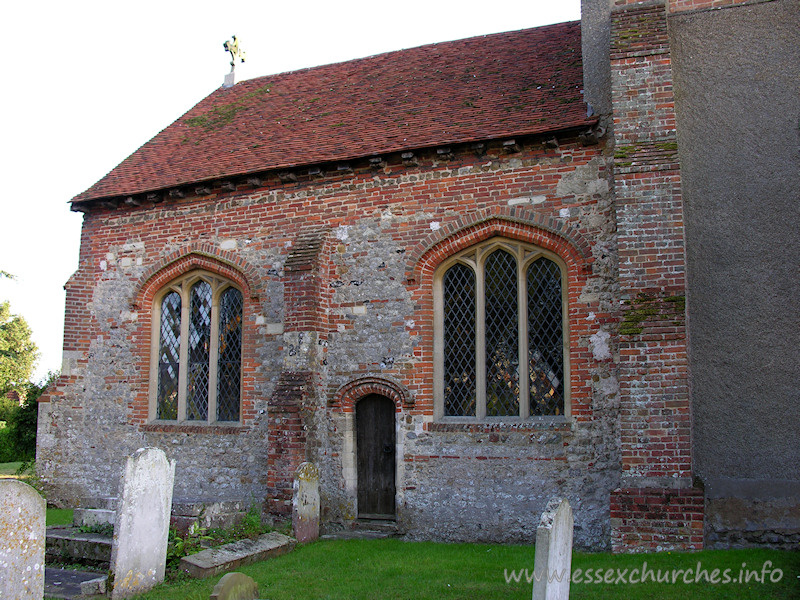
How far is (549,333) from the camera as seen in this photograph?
9703mm

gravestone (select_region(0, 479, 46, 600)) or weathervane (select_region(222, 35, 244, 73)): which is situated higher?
weathervane (select_region(222, 35, 244, 73))

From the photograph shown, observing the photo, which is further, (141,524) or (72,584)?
(72,584)

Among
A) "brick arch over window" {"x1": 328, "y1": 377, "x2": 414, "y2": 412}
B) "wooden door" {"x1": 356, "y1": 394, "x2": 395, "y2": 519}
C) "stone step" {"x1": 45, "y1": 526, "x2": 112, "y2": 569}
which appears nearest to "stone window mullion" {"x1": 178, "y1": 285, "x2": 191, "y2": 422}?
"brick arch over window" {"x1": 328, "y1": 377, "x2": 414, "y2": 412}

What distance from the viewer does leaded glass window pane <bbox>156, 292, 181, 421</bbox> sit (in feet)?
39.9

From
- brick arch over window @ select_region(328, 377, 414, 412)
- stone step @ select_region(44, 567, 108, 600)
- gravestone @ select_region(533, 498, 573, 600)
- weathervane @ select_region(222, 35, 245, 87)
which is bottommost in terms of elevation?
stone step @ select_region(44, 567, 108, 600)

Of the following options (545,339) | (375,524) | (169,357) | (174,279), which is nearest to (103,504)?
(169,357)

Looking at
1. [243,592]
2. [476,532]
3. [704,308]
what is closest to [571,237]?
[704,308]

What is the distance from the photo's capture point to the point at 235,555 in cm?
788

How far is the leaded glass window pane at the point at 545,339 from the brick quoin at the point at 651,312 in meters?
1.26

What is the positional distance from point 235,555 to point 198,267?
581 cm

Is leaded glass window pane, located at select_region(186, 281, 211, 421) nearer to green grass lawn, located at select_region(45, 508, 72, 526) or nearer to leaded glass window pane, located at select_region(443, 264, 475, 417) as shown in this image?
green grass lawn, located at select_region(45, 508, 72, 526)

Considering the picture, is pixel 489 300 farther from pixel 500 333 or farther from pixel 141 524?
pixel 141 524

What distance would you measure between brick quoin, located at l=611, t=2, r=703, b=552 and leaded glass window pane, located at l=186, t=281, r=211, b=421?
7.24 m

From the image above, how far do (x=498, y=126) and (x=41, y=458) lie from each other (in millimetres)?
10084
